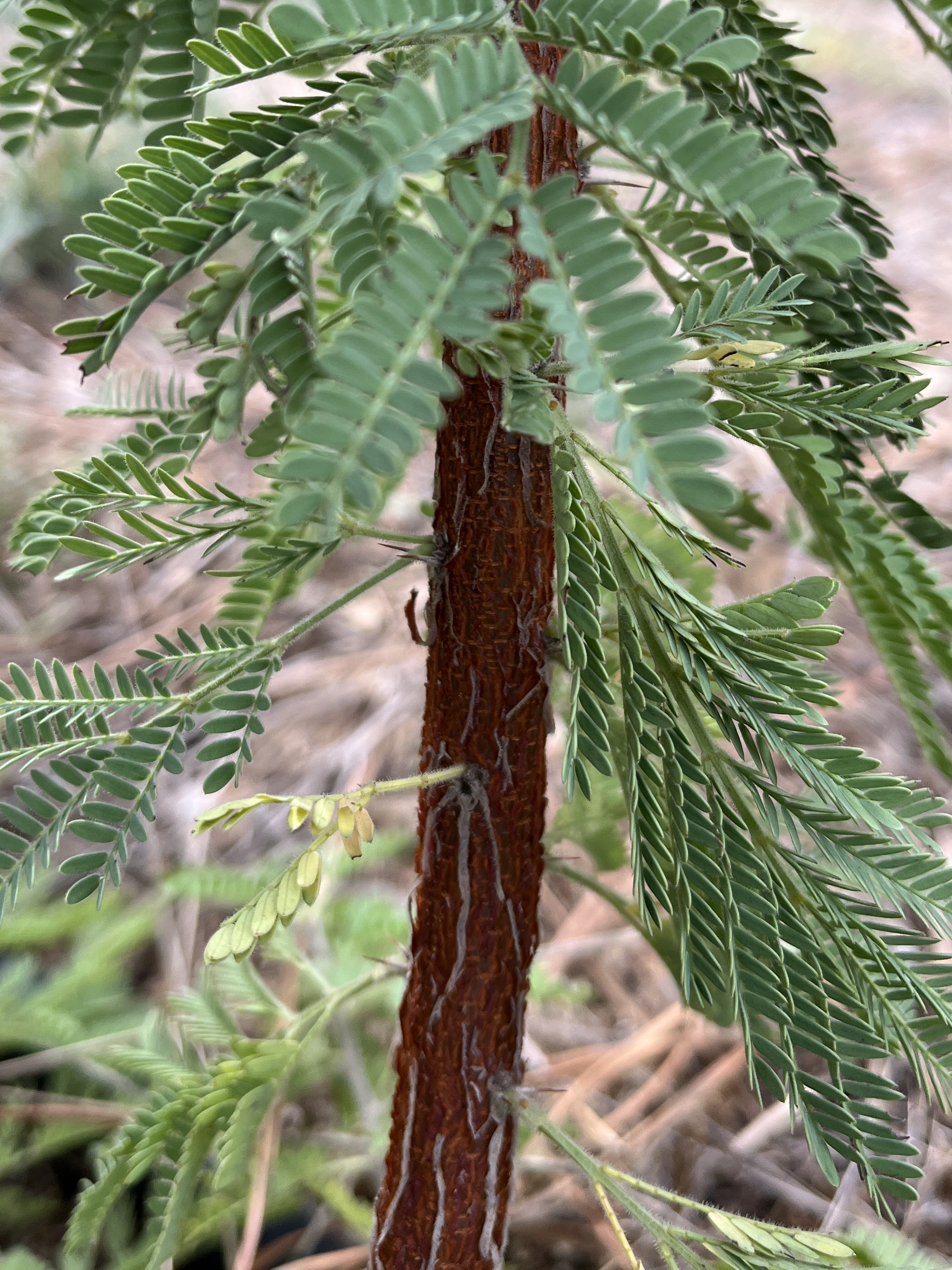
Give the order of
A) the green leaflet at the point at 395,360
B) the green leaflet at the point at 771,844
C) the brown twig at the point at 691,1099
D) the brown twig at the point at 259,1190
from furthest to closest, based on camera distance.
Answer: the brown twig at the point at 691,1099, the brown twig at the point at 259,1190, the green leaflet at the point at 771,844, the green leaflet at the point at 395,360

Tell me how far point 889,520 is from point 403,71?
0.34 m

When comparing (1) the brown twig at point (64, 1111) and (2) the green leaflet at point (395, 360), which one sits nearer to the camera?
(2) the green leaflet at point (395, 360)

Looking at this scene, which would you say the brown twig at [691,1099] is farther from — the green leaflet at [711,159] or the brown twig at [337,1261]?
the green leaflet at [711,159]

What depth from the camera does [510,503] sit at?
0.46 m

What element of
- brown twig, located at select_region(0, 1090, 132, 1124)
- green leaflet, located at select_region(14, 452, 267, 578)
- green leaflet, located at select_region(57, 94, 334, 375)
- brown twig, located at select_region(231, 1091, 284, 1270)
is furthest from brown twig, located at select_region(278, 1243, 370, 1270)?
green leaflet, located at select_region(57, 94, 334, 375)

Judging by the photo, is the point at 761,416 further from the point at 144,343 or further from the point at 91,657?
the point at 144,343

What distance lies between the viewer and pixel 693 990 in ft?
1.46

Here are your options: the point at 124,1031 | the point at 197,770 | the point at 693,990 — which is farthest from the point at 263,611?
the point at 197,770

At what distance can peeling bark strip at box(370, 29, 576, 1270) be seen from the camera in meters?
0.46

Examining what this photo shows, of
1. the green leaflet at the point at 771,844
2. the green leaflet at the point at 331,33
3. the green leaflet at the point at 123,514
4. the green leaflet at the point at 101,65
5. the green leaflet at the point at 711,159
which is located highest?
the green leaflet at the point at 101,65

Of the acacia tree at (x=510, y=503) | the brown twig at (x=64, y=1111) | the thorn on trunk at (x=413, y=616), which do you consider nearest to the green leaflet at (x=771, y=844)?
the acacia tree at (x=510, y=503)

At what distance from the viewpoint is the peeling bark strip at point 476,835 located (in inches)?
18.1

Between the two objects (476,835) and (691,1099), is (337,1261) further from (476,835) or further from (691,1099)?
(476,835)

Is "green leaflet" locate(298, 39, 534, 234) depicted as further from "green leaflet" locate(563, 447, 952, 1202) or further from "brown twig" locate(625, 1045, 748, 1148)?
"brown twig" locate(625, 1045, 748, 1148)
